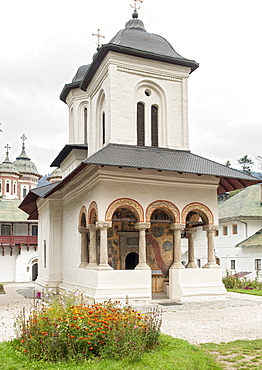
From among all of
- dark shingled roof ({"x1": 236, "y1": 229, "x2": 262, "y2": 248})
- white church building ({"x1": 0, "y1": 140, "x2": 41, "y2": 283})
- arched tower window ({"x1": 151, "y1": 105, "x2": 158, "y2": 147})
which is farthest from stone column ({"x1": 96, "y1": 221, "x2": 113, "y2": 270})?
white church building ({"x1": 0, "y1": 140, "x2": 41, "y2": 283})

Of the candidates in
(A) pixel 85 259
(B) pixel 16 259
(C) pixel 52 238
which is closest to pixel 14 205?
(B) pixel 16 259

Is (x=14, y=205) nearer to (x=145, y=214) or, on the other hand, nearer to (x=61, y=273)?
(x=61, y=273)

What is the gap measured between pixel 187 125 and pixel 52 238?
740cm

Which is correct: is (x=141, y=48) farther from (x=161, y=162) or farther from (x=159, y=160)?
(x=161, y=162)

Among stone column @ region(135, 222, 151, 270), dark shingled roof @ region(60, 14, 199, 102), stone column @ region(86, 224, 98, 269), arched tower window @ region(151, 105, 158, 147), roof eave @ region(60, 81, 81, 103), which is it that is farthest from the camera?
roof eave @ region(60, 81, 81, 103)

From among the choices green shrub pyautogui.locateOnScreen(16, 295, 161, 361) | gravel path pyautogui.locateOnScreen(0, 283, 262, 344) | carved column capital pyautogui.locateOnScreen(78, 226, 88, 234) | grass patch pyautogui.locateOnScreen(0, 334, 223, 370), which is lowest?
gravel path pyautogui.locateOnScreen(0, 283, 262, 344)

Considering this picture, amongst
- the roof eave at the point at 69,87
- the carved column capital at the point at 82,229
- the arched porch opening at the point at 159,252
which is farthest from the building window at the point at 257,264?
the roof eave at the point at 69,87

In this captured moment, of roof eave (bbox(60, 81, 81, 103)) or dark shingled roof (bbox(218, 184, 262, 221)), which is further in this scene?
dark shingled roof (bbox(218, 184, 262, 221))

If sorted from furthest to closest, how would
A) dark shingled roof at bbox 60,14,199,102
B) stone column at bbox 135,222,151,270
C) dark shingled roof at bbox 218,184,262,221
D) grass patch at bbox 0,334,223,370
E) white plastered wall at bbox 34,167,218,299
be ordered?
dark shingled roof at bbox 218,184,262,221 < dark shingled roof at bbox 60,14,199,102 < stone column at bbox 135,222,151,270 < white plastered wall at bbox 34,167,218,299 < grass patch at bbox 0,334,223,370

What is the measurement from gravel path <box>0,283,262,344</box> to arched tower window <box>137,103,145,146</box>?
5.61 metres

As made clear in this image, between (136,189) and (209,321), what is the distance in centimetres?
496

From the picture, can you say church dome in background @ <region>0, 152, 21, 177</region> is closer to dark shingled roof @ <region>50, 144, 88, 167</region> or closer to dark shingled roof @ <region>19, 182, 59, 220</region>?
dark shingled roof @ <region>19, 182, 59, 220</region>

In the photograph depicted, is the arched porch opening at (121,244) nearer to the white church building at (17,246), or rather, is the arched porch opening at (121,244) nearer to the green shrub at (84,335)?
the green shrub at (84,335)

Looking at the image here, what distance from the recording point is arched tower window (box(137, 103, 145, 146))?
15.1 m
